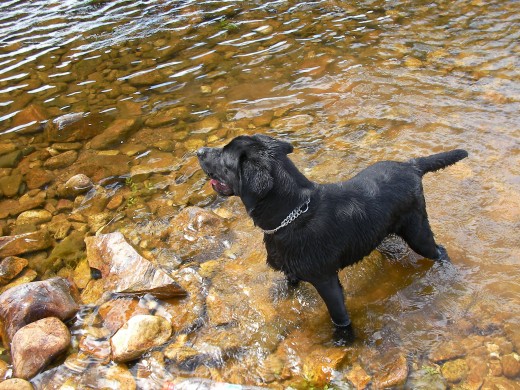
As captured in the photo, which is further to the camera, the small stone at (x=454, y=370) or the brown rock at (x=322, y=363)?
the brown rock at (x=322, y=363)

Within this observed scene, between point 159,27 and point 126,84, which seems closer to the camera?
point 126,84

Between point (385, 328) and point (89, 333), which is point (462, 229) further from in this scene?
point (89, 333)

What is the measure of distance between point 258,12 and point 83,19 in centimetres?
481

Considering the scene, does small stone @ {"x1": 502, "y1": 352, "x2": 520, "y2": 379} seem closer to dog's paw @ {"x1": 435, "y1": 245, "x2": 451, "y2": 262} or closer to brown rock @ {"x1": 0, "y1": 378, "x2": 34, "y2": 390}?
dog's paw @ {"x1": 435, "y1": 245, "x2": 451, "y2": 262}

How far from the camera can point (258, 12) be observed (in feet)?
39.2

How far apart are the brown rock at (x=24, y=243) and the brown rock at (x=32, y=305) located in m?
1.08

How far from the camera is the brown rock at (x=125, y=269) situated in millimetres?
5082

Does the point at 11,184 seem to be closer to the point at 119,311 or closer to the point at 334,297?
the point at 119,311

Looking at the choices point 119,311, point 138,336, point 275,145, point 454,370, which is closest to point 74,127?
point 119,311

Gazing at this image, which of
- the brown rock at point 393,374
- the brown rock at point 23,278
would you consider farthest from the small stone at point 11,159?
the brown rock at point 393,374

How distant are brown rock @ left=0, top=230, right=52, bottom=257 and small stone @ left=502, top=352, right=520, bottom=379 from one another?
5486mm

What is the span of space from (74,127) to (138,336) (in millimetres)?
5090

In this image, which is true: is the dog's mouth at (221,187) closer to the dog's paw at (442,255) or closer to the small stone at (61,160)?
the dog's paw at (442,255)

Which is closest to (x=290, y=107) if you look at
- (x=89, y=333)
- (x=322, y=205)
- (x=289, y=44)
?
(x=289, y=44)
